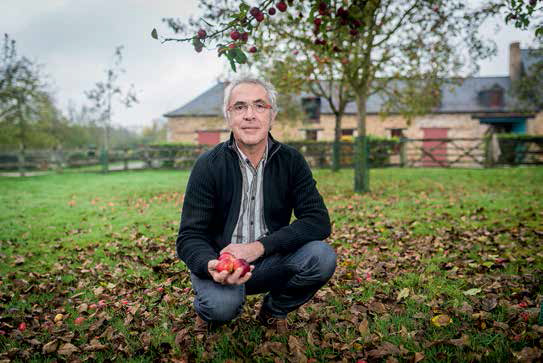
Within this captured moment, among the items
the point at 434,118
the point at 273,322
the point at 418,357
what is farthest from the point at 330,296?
the point at 434,118

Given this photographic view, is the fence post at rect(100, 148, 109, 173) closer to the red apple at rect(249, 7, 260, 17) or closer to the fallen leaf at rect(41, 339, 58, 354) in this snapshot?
the fallen leaf at rect(41, 339, 58, 354)

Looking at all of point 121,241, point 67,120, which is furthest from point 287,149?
point 67,120

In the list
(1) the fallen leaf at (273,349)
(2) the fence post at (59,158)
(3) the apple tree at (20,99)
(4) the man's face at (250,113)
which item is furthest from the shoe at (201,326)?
(2) the fence post at (59,158)

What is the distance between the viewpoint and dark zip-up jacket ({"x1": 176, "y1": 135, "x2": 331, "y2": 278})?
2.49m

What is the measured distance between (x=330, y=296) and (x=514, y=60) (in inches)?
1264

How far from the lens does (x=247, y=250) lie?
238cm

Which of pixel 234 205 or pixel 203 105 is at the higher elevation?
pixel 203 105

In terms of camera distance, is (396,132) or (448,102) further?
(396,132)

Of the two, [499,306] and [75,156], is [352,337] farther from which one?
[75,156]

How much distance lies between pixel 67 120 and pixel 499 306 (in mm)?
36296

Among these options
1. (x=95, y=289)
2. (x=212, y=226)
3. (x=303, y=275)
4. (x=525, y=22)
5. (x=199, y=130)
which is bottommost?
(x=95, y=289)

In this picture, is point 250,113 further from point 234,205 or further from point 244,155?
point 234,205

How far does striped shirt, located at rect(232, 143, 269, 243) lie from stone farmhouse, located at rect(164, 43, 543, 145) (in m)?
22.1

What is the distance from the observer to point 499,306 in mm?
2910
